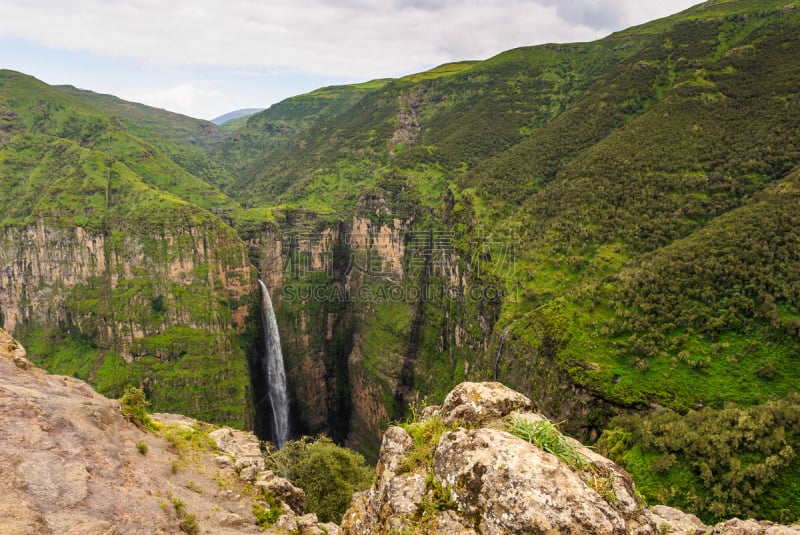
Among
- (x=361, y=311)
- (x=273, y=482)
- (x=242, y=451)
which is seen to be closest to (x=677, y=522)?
(x=273, y=482)

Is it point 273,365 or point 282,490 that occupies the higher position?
point 282,490

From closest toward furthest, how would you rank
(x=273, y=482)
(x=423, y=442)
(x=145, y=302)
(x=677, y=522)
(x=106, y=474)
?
1. (x=423, y=442)
2. (x=106, y=474)
3. (x=677, y=522)
4. (x=273, y=482)
5. (x=145, y=302)

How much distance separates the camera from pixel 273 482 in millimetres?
14508

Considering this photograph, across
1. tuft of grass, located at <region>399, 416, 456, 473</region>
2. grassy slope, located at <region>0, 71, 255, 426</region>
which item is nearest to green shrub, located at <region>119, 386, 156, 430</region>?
→ tuft of grass, located at <region>399, 416, 456, 473</region>

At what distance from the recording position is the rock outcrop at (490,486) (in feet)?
19.2

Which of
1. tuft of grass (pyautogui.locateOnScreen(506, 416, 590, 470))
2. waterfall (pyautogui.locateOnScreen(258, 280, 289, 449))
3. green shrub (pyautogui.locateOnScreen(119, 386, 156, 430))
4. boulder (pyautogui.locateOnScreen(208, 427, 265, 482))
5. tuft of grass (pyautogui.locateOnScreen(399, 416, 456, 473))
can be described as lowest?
waterfall (pyautogui.locateOnScreen(258, 280, 289, 449))

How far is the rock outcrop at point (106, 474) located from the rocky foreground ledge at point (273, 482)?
38mm

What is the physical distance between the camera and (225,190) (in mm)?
134625

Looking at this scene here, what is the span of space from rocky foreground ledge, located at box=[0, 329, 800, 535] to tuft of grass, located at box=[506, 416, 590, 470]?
0.36ft

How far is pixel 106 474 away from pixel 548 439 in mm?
10745

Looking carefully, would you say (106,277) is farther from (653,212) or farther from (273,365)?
(653,212)

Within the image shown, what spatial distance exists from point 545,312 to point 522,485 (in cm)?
2942

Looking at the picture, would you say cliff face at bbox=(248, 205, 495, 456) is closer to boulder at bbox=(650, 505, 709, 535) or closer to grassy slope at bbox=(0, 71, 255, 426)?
grassy slope at bbox=(0, 71, 255, 426)

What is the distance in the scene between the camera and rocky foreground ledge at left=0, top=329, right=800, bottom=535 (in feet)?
20.3
